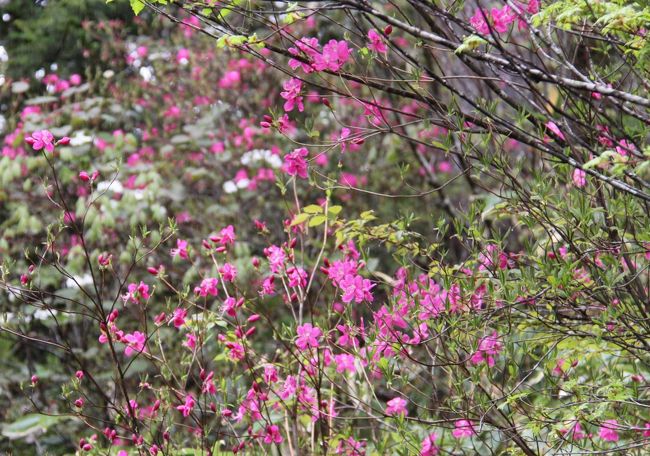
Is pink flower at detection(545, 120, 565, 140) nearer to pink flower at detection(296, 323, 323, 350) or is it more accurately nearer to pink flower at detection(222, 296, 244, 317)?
pink flower at detection(296, 323, 323, 350)

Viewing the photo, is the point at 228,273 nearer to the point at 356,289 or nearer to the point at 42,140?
the point at 356,289

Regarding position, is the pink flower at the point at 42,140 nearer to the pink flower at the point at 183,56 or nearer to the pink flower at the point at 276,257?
the pink flower at the point at 276,257

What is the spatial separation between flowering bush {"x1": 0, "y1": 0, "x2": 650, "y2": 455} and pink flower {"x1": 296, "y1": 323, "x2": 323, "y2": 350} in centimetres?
5

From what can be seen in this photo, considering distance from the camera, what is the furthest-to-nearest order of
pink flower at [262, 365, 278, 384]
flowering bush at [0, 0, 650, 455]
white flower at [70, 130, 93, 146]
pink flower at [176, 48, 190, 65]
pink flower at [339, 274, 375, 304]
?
pink flower at [176, 48, 190, 65] → white flower at [70, 130, 93, 146] → pink flower at [262, 365, 278, 384] → pink flower at [339, 274, 375, 304] → flowering bush at [0, 0, 650, 455]

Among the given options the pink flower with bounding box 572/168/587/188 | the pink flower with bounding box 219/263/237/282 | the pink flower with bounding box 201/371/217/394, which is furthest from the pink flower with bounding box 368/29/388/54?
the pink flower with bounding box 201/371/217/394

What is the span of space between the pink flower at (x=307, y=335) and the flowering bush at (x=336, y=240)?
5 centimetres

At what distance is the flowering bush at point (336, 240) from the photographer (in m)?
1.92

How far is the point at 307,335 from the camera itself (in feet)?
7.65

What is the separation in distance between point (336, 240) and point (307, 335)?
2.01 feet

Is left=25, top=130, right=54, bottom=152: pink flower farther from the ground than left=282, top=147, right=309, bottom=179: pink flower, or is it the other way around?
left=282, top=147, right=309, bottom=179: pink flower

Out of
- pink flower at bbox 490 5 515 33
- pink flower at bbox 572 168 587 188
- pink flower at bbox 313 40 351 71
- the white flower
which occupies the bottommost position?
the white flower

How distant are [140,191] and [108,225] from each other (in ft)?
1.00

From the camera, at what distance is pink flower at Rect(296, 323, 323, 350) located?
231 cm

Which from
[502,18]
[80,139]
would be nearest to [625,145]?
[502,18]
